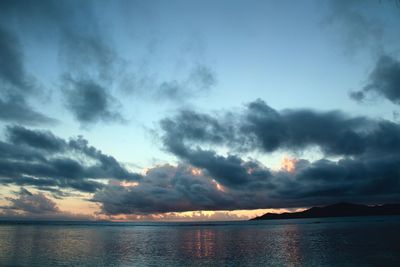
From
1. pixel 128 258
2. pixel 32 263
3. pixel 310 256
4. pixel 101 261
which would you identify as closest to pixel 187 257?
pixel 128 258

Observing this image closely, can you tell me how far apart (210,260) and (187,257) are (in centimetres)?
670

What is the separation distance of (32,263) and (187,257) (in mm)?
28351

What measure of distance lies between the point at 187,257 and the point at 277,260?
58.6 feet

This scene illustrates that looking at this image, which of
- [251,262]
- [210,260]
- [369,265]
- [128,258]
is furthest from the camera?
[128,258]

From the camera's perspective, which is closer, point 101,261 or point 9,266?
point 9,266

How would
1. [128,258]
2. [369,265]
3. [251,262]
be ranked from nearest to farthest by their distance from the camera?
[369,265] < [251,262] < [128,258]

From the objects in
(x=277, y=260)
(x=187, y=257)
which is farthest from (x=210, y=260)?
(x=277, y=260)

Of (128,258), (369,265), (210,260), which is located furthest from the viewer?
(128,258)

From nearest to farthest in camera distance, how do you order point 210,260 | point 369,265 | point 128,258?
point 369,265 < point 210,260 < point 128,258

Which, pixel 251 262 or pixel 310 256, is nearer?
pixel 251 262

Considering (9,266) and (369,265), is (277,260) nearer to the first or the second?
(369,265)

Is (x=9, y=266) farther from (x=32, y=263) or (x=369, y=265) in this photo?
(x=369, y=265)

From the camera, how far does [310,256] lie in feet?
201

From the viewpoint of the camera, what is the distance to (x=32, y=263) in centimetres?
5628
